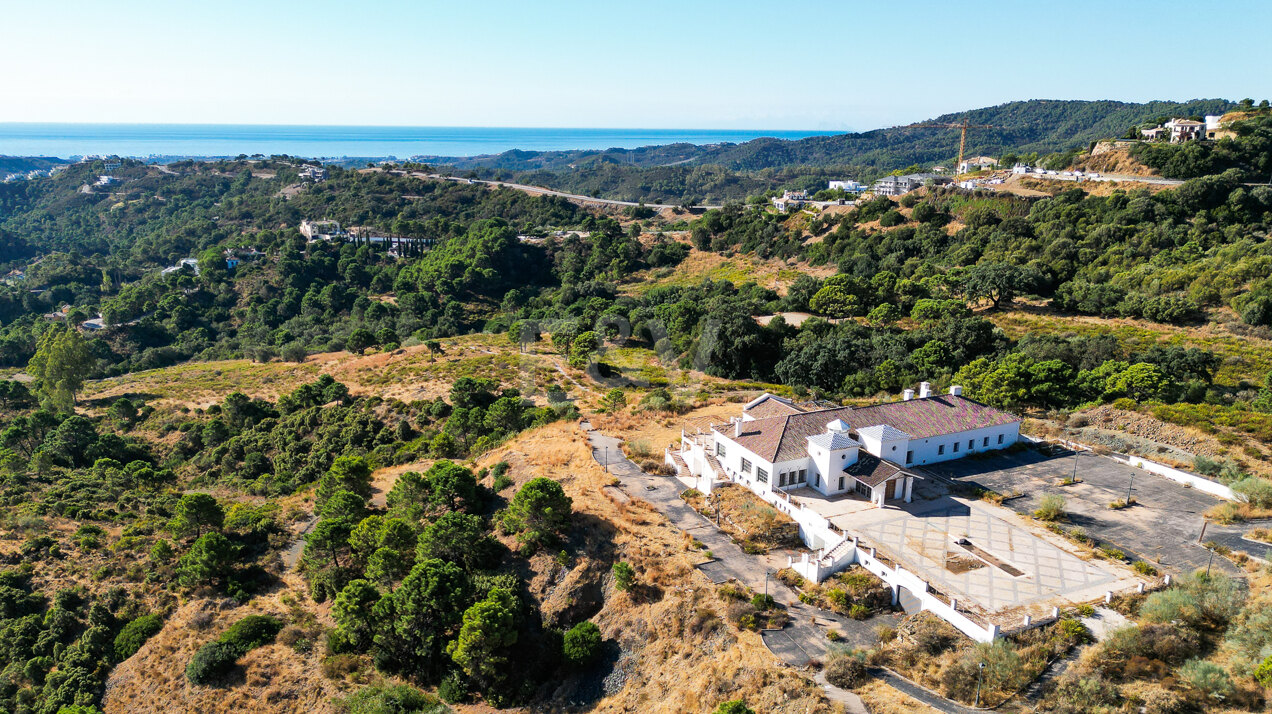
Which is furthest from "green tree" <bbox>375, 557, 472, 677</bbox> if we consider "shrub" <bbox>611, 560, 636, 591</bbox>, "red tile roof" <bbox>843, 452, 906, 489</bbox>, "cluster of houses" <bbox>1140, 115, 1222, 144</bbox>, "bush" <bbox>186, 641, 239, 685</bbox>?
"cluster of houses" <bbox>1140, 115, 1222, 144</bbox>

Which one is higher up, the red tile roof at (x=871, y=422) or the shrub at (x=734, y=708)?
the red tile roof at (x=871, y=422)

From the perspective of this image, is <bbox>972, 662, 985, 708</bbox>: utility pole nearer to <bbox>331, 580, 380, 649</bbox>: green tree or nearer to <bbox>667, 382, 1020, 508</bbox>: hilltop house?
<bbox>667, 382, 1020, 508</bbox>: hilltop house

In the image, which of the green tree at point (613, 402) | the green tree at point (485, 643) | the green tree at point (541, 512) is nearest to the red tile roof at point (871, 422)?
the green tree at point (541, 512)

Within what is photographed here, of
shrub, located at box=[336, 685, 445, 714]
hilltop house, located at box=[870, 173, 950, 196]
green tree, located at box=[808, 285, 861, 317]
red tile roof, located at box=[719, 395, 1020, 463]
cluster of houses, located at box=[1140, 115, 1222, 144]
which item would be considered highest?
cluster of houses, located at box=[1140, 115, 1222, 144]

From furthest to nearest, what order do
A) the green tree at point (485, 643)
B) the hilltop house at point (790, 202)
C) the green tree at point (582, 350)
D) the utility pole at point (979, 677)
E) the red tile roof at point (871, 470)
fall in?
the hilltop house at point (790, 202)
the green tree at point (582, 350)
the red tile roof at point (871, 470)
the green tree at point (485, 643)
the utility pole at point (979, 677)

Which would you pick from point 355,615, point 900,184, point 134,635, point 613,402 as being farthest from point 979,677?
point 900,184

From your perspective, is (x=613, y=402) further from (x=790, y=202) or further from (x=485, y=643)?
(x=790, y=202)

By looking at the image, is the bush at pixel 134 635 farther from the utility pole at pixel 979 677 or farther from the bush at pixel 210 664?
the utility pole at pixel 979 677
